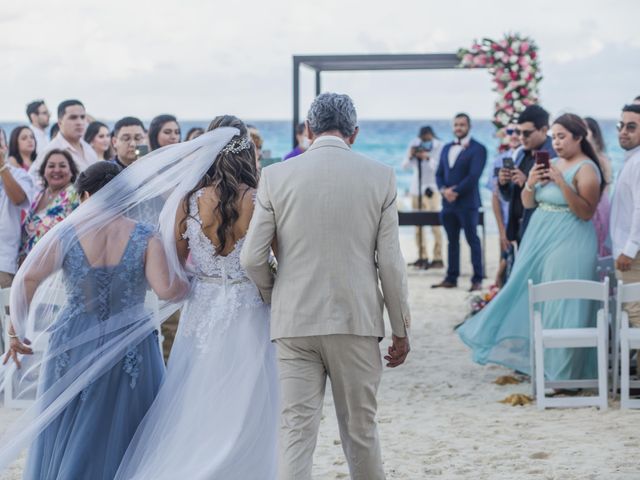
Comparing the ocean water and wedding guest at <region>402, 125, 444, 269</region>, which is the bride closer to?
wedding guest at <region>402, 125, 444, 269</region>

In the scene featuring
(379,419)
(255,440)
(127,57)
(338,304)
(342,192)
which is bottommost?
(379,419)

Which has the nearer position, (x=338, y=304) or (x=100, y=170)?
(x=338, y=304)

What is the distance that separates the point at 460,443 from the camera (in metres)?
6.03

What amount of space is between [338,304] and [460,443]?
2.20 meters

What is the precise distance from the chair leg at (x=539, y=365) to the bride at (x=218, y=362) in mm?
2564

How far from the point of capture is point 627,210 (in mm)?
6938

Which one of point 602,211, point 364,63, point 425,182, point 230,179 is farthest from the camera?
point 425,182

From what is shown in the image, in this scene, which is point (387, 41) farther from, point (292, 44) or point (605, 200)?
point (605, 200)

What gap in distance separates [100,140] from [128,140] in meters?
1.48

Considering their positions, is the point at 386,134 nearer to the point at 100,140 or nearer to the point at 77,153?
the point at 100,140

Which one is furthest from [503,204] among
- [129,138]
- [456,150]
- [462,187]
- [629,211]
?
[129,138]

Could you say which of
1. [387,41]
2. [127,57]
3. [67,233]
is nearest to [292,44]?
[387,41]

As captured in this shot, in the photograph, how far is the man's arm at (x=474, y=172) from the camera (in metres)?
12.2

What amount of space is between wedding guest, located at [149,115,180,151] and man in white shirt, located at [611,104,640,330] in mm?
2869
